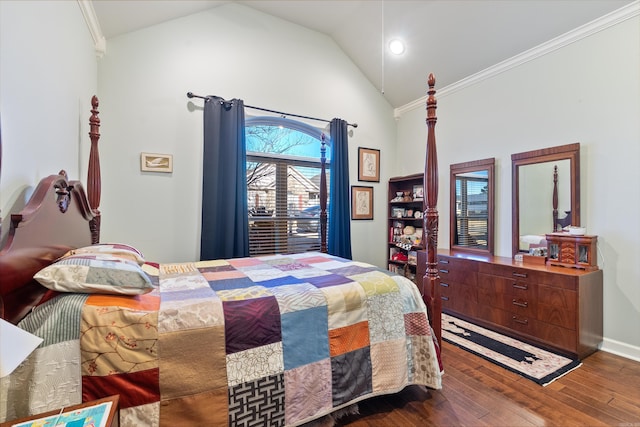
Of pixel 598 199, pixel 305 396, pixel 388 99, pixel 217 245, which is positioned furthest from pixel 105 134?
pixel 598 199

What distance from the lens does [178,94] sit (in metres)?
3.19

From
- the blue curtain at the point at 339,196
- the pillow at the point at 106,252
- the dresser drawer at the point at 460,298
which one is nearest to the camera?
the pillow at the point at 106,252

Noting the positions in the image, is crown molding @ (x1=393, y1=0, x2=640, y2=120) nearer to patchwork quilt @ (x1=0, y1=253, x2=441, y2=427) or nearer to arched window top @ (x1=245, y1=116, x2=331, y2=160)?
arched window top @ (x1=245, y1=116, x2=331, y2=160)

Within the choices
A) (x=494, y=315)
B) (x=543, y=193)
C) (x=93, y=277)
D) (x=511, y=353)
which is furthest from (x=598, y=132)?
(x=93, y=277)

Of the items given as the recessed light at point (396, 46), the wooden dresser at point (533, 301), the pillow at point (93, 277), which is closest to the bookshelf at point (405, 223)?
the wooden dresser at point (533, 301)

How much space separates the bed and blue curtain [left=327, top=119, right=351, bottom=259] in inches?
78.8

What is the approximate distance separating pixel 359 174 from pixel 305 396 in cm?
334

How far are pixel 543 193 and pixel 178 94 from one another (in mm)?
3973

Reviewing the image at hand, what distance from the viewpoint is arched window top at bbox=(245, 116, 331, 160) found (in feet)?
12.4

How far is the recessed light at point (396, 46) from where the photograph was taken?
358cm

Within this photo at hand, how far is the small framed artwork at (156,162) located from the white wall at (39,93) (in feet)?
2.11

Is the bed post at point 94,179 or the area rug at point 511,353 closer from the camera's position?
the area rug at point 511,353

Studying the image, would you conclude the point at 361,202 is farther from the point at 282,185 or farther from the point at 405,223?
the point at 282,185

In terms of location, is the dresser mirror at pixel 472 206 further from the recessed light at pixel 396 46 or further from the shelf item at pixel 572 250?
the recessed light at pixel 396 46
